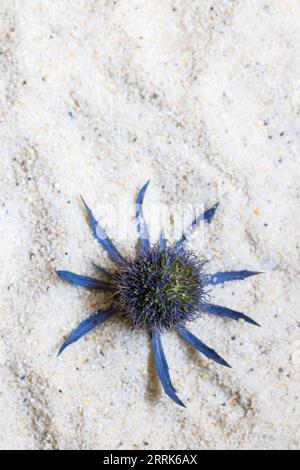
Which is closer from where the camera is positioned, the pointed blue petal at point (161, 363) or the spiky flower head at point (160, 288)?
the spiky flower head at point (160, 288)

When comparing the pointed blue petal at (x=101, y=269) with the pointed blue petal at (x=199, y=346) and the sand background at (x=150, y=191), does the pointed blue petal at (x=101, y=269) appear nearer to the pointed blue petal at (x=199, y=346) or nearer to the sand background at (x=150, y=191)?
the sand background at (x=150, y=191)

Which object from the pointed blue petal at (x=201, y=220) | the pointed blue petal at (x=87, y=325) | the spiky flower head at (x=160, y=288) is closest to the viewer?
the spiky flower head at (x=160, y=288)

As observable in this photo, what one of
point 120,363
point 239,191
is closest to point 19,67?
point 239,191

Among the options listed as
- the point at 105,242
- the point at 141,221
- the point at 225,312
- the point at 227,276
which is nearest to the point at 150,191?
the point at 141,221

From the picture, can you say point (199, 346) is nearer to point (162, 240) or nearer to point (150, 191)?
point (162, 240)

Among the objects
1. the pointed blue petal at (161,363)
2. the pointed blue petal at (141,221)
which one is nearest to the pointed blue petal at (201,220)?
the pointed blue petal at (141,221)

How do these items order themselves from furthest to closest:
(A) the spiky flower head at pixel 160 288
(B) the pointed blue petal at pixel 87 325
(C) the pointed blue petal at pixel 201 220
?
(C) the pointed blue petal at pixel 201 220 → (B) the pointed blue petal at pixel 87 325 → (A) the spiky flower head at pixel 160 288
